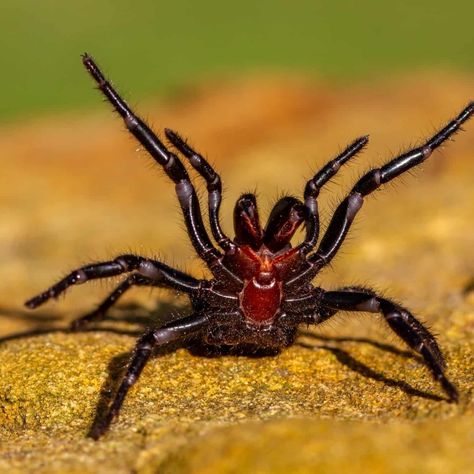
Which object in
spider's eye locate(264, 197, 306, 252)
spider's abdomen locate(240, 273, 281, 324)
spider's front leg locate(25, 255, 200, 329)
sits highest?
spider's eye locate(264, 197, 306, 252)

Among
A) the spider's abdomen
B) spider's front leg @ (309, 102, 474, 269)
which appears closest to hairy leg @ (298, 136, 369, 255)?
spider's front leg @ (309, 102, 474, 269)

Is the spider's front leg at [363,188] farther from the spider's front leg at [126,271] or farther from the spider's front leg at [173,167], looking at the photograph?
the spider's front leg at [126,271]

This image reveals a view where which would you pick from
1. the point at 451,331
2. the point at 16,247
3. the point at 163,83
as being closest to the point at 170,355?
the point at 451,331

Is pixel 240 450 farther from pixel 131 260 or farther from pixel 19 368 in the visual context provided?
pixel 19 368

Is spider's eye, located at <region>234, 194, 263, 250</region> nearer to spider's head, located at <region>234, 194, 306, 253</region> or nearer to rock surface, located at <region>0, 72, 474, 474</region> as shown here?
spider's head, located at <region>234, 194, 306, 253</region>

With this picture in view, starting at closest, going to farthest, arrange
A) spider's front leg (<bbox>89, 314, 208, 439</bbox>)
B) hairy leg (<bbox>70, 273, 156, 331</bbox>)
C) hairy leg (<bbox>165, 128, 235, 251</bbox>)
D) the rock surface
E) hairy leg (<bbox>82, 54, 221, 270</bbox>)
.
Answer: the rock surface < spider's front leg (<bbox>89, 314, 208, 439</bbox>) < hairy leg (<bbox>82, 54, 221, 270</bbox>) < hairy leg (<bbox>165, 128, 235, 251</bbox>) < hairy leg (<bbox>70, 273, 156, 331</bbox>)

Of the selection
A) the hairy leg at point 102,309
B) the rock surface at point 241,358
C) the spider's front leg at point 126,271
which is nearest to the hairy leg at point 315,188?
the rock surface at point 241,358
